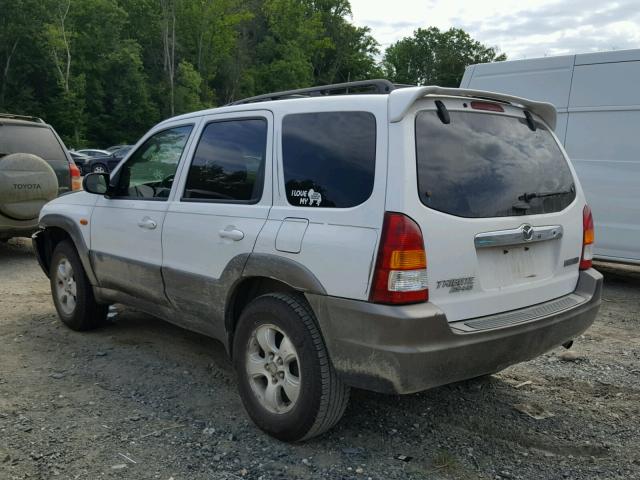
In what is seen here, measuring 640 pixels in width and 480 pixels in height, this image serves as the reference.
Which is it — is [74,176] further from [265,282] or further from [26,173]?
[265,282]

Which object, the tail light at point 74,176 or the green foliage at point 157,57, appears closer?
the tail light at point 74,176

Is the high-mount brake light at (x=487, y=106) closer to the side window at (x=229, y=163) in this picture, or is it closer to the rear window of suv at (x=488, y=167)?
the rear window of suv at (x=488, y=167)

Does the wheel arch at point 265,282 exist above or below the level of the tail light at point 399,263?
below

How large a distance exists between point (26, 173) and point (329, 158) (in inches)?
233

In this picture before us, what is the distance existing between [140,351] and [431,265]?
2.81 metres

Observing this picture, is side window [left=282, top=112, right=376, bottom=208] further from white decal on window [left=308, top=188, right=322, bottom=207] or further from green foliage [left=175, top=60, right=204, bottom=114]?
green foliage [left=175, top=60, right=204, bottom=114]

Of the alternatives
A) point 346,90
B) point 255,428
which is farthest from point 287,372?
point 346,90

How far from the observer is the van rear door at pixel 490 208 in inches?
110

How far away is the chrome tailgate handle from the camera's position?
2906 mm

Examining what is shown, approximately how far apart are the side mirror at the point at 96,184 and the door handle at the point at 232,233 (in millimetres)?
1515

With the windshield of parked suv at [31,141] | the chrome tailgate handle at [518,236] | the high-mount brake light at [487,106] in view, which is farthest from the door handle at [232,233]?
the windshield of parked suv at [31,141]

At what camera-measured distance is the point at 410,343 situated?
2656 mm

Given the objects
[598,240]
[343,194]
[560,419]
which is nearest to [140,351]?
[343,194]

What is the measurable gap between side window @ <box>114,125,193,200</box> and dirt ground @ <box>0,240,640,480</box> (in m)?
1.26
